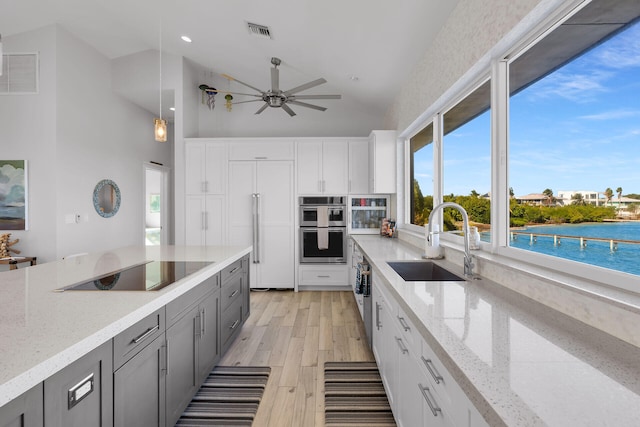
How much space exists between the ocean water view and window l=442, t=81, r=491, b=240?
1.90 feet

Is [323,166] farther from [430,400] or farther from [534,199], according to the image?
[430,400]

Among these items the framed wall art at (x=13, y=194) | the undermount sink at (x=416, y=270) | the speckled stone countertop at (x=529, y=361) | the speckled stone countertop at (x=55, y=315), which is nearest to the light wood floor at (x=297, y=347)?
the undermount sink at (x=416, y=270)

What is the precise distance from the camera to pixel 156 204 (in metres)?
8.33

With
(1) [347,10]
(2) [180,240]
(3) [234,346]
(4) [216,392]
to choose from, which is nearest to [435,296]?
(4) [216,392]

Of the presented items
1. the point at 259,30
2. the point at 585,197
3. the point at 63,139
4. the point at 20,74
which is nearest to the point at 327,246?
the point at 259,30

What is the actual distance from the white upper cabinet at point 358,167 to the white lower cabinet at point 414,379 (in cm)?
265

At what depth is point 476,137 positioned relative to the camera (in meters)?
2.28

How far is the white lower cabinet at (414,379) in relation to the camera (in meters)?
0.88

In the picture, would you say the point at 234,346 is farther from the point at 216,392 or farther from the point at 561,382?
the point at 561,382

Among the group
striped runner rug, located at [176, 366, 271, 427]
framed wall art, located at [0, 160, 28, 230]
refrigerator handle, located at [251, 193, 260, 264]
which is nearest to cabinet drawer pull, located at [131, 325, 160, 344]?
striped runner rug, located at [176, 366, 271, 427]

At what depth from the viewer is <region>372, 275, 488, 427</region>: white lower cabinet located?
0.88m

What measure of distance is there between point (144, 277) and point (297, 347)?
5.02 feet

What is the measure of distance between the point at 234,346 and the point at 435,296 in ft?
6.80

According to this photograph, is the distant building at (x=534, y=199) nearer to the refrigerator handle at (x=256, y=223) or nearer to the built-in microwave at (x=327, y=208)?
the built-in microwave at (x=327, y=208)
